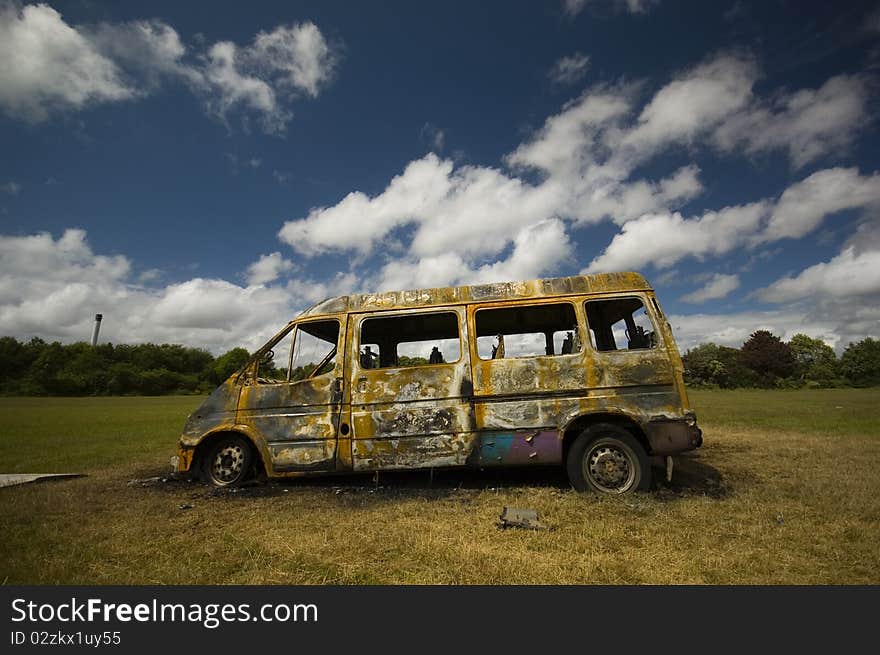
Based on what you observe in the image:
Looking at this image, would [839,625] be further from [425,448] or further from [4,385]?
[4,385]

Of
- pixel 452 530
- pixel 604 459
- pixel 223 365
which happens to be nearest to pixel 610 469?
pixel 604 459

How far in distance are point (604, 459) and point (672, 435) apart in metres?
0.85

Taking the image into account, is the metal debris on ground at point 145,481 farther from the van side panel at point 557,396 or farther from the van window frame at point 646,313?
the van window frame at point 646,313

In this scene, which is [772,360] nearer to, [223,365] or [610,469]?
[610,469]

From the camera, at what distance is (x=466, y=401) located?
5449mm

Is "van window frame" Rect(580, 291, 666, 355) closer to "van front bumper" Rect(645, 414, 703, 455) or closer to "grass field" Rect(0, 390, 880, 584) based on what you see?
"van front bumper" Rect(645, 414, 703, 455)

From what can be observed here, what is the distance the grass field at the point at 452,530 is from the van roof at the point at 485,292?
2.57m

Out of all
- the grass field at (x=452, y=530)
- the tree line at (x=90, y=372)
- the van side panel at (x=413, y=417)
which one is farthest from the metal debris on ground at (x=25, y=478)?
the tree line at (x=90, y=372)

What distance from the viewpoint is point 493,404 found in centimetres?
542

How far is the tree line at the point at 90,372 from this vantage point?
75125 millimetres

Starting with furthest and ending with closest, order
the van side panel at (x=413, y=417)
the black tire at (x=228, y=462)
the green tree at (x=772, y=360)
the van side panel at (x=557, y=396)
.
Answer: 1. the green tree at (x=772, y=360)
2. the black tire at (x=228, y=462)
3. the van side panel at (x=413, y=417)
4. the van side panel at (x=557, y=396)

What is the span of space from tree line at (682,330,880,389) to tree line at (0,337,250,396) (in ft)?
237

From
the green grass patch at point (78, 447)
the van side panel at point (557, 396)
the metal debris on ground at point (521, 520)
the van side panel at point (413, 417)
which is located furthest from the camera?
the green grass patch at point (78, 447)

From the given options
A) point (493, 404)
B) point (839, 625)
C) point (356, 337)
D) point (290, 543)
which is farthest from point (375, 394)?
point (839, 625)
